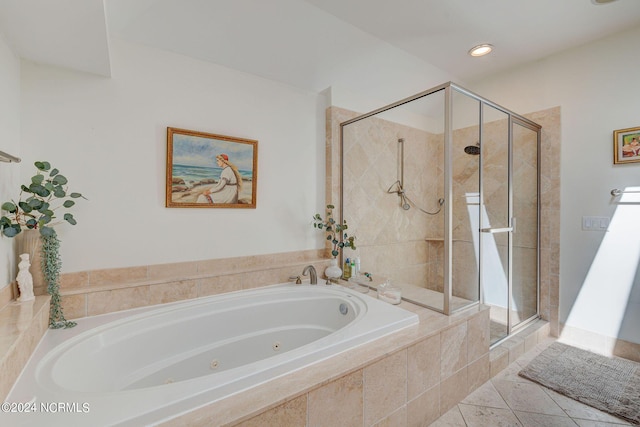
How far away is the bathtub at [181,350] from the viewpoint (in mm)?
920

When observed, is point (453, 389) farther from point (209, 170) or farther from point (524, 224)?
point (209, 170)

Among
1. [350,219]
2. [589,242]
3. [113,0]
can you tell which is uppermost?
[113,0]

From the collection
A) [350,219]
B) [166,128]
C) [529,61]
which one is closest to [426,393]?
[350,219]

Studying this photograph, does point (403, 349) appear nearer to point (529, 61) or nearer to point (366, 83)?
point (366, 83)

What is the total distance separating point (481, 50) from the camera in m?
2.49

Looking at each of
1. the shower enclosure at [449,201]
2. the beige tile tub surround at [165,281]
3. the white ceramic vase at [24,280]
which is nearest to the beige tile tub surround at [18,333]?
the white ceramic vase at [24,280]

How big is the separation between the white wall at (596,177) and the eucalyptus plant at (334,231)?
1965 millimetres

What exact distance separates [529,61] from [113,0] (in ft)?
11.1

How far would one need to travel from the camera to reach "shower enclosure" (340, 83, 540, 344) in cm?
203

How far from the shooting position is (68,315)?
1.59 metres

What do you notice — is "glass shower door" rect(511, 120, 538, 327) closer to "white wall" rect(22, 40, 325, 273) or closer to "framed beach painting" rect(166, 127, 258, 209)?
"white wall" rect(22, 40, 325, 273)

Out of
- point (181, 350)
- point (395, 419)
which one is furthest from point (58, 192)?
point (395, 419)

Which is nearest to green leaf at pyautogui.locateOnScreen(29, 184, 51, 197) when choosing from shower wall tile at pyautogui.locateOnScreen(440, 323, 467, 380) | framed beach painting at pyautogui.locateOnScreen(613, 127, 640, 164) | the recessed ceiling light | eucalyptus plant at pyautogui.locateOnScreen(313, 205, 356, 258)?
eucalyptus plant at pyautogui.locateOnScreen(313, 205, 356, 258)

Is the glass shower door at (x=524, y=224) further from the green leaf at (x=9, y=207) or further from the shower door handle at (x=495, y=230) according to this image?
the green leaf at (x=9, y=207)
